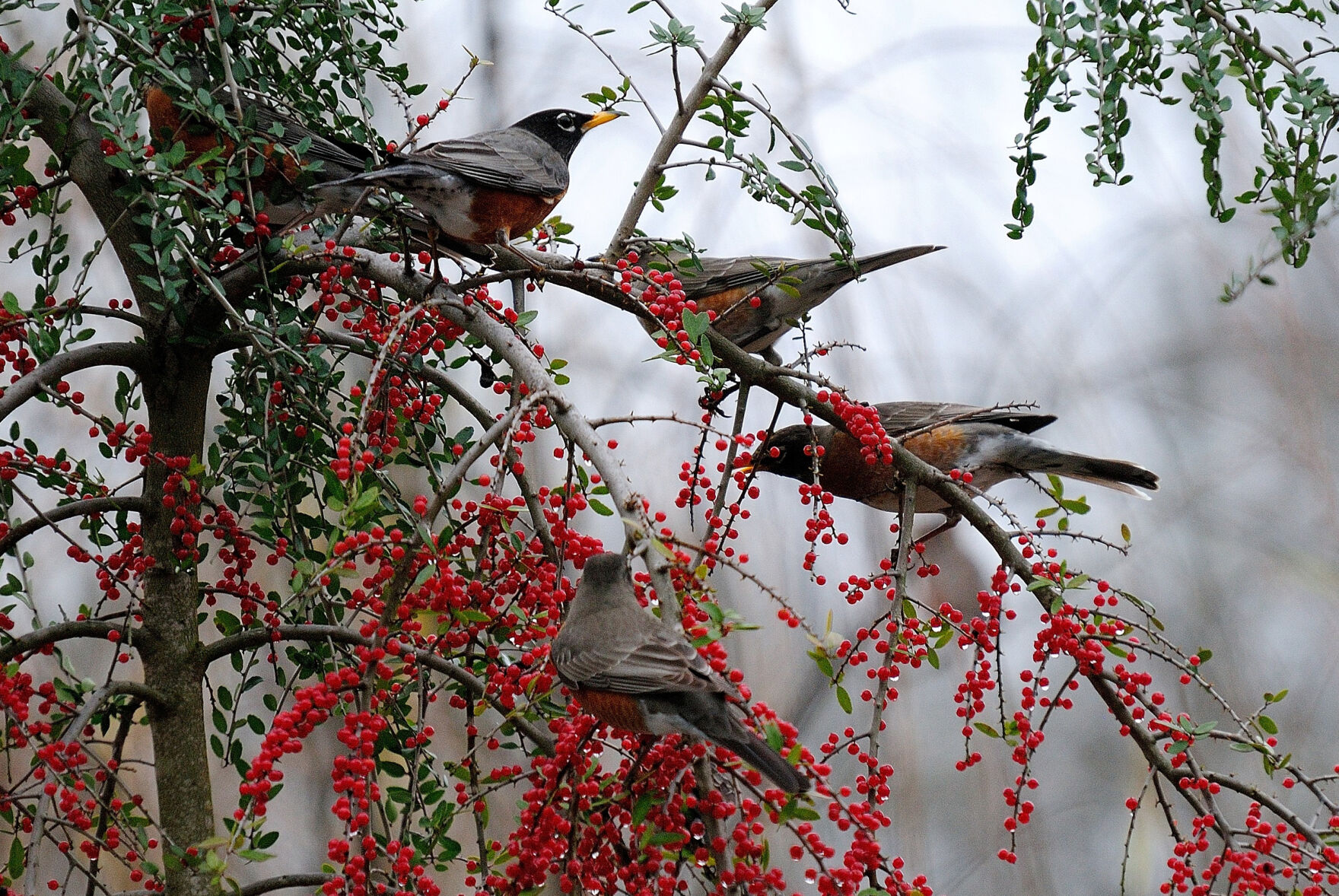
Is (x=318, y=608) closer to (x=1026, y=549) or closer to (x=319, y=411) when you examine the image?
(x=319, y=411)

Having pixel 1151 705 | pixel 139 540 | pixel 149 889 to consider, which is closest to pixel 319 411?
pixel 139 540

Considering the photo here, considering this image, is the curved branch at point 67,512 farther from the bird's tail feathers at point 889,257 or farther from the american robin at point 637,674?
the bird's tail feathers at point 889,257

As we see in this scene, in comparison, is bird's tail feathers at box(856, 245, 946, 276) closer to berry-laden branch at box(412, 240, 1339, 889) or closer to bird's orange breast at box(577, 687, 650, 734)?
berry-laden branch at box(412, 240, 1339, 889)

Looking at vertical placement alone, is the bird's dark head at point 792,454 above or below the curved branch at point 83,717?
above

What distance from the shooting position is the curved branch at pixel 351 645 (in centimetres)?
154

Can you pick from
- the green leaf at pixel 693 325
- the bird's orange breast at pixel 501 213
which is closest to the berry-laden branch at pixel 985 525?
the green leaf at pixel 693 325

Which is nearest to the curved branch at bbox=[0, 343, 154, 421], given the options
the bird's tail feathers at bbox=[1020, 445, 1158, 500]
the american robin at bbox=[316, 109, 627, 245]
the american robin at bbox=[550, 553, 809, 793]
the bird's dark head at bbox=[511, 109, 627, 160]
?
the american robin at bbox=[316, 109, 627, 245]

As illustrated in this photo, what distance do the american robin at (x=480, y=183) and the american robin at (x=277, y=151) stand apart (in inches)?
2.5

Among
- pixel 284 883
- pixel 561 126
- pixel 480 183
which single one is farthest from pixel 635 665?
pixel 561 126

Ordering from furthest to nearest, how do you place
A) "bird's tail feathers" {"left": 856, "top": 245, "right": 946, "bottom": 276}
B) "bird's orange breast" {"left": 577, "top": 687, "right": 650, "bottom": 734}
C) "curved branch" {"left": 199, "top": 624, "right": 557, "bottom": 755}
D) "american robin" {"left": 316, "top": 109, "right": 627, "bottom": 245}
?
"bird's tail feathers" {"left": 856, "top": 245, "right": 946, "bottom": 276}
"american robin" {"left": 316, "top": 109, "right": 627, "bottom": 245}
"curved branch" {"left": 199, "top": 624, "right": 557, "bottom": 755}
"bird's orange breast" {"left": 577, "top": 687, "right": 650, "bottom": 734}

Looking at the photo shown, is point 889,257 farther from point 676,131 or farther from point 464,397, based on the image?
point 464,397

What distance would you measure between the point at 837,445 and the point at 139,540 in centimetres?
180

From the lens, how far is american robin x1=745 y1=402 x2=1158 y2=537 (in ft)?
9.75

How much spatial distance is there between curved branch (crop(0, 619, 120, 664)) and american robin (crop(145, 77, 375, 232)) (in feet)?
2.17
